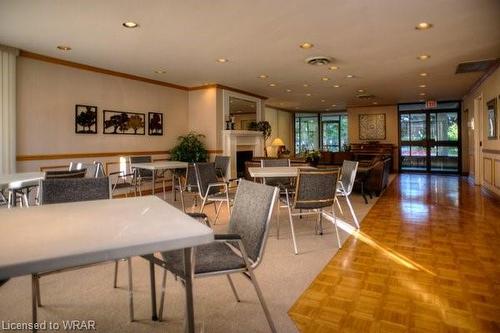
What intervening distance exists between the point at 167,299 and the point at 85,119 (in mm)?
4912

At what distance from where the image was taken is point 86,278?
254cm

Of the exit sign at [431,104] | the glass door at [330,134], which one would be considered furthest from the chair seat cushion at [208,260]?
the glass door at [330,134]

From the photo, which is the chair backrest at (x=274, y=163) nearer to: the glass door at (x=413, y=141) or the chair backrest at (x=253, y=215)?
the chair backrest at (x=253, y=215)

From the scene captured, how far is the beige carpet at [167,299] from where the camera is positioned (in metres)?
1.91

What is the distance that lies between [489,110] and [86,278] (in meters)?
7.87

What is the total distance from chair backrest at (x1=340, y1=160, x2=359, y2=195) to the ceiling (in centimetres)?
174

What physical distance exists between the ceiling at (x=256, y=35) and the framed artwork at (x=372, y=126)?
17.6 ft

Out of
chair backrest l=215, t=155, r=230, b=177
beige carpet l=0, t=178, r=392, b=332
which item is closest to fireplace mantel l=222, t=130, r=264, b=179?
chair backrest l=215, t=155, r=230, b=177

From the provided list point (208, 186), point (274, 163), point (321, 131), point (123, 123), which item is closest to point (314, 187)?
point (208, 186)

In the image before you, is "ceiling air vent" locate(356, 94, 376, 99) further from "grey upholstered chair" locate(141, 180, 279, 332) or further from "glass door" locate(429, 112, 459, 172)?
"grey upholstered chair" locate(141, 180, 279, 332)

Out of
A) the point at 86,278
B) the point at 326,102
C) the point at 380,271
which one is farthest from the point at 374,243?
the point at 326,102

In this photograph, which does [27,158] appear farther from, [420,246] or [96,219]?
[420,246]

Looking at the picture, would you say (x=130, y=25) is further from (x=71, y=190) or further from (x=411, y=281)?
(x=411, y=281)

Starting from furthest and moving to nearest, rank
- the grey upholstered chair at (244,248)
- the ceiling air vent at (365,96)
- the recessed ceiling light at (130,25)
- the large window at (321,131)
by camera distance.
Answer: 1. the large window at (321,131)
2. the ceiling air vent at (365,96)
3. the recessed ceiling light at (130,25)
4. the grey upholstered chair at (244,248)
